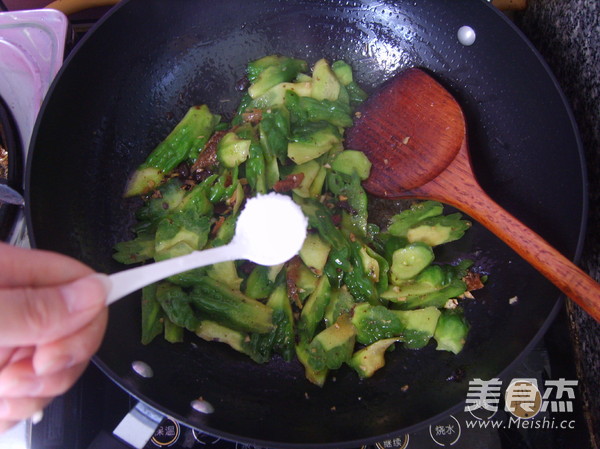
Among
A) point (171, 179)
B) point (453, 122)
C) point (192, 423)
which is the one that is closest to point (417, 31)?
point (453, 122)

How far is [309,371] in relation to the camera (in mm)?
1670

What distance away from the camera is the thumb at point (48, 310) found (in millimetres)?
787

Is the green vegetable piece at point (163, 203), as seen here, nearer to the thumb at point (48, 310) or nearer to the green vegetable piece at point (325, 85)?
the green vegetable piece at point (325, 85)

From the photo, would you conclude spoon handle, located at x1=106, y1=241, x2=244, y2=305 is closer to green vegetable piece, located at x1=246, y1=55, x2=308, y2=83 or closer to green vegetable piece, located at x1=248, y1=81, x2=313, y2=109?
green vegetable piece, located at x1=248, y1=81, x2=313, y2=109

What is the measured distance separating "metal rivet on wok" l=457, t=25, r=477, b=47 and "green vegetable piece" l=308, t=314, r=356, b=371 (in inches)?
49.5

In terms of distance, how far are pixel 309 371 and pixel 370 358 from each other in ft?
0.76

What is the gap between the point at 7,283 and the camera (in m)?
0.88

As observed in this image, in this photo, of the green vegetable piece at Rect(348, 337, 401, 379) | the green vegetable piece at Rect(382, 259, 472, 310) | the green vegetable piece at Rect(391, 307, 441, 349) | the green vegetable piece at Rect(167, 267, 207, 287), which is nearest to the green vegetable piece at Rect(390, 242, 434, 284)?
the green vegetable piece at Rect(382, 259, 472, 310)

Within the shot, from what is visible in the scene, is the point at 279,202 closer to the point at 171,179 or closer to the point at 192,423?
the point at 171,179

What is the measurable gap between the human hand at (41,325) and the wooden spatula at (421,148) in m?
1.23

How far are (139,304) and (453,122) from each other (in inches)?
54.6

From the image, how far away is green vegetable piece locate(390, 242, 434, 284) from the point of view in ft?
5.58

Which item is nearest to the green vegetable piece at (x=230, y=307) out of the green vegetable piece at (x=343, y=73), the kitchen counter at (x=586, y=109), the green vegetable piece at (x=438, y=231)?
the green vegetable piece at (x=438, y=231)

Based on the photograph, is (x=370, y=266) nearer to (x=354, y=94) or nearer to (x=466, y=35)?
(x=354, y=94)
